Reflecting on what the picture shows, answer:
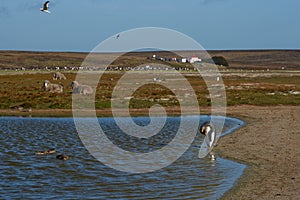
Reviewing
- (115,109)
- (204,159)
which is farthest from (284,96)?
(204,159)

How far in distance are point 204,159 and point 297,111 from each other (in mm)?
17865

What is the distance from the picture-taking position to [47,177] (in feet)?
43.5

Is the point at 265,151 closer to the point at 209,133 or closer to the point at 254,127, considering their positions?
the point at 209,133

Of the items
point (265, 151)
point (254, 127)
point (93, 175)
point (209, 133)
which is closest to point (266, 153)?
point (265, 151)

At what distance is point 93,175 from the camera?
13625mm

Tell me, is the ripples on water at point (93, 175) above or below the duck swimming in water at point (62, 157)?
below

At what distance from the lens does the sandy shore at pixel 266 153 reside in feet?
40.2

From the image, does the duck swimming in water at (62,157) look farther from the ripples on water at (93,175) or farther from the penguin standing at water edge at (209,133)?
the penguin standing at water edge at (209,133)

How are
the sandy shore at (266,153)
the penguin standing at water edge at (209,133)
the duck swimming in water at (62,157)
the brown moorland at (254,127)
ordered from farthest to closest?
1. the penguin standing at water edge at (209,133)
2. the duck swimming in water at (62,157)
3. the brown moorland at (254,127)
4. the sandy shore at (266,153)

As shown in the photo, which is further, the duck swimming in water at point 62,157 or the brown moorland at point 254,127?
the duck swimming in water at point 62,157

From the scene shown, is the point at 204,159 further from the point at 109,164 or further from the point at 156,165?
the point at 109,164

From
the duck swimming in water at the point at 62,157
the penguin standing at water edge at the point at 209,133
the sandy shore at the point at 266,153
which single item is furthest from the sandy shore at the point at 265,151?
the duck swimming in water at the point at 62,157

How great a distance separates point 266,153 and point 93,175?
266 inches

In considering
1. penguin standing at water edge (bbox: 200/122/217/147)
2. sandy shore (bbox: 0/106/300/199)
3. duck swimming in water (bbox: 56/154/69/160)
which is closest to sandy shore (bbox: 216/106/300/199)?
sandy shore (bbox: 0/106/300/199)
